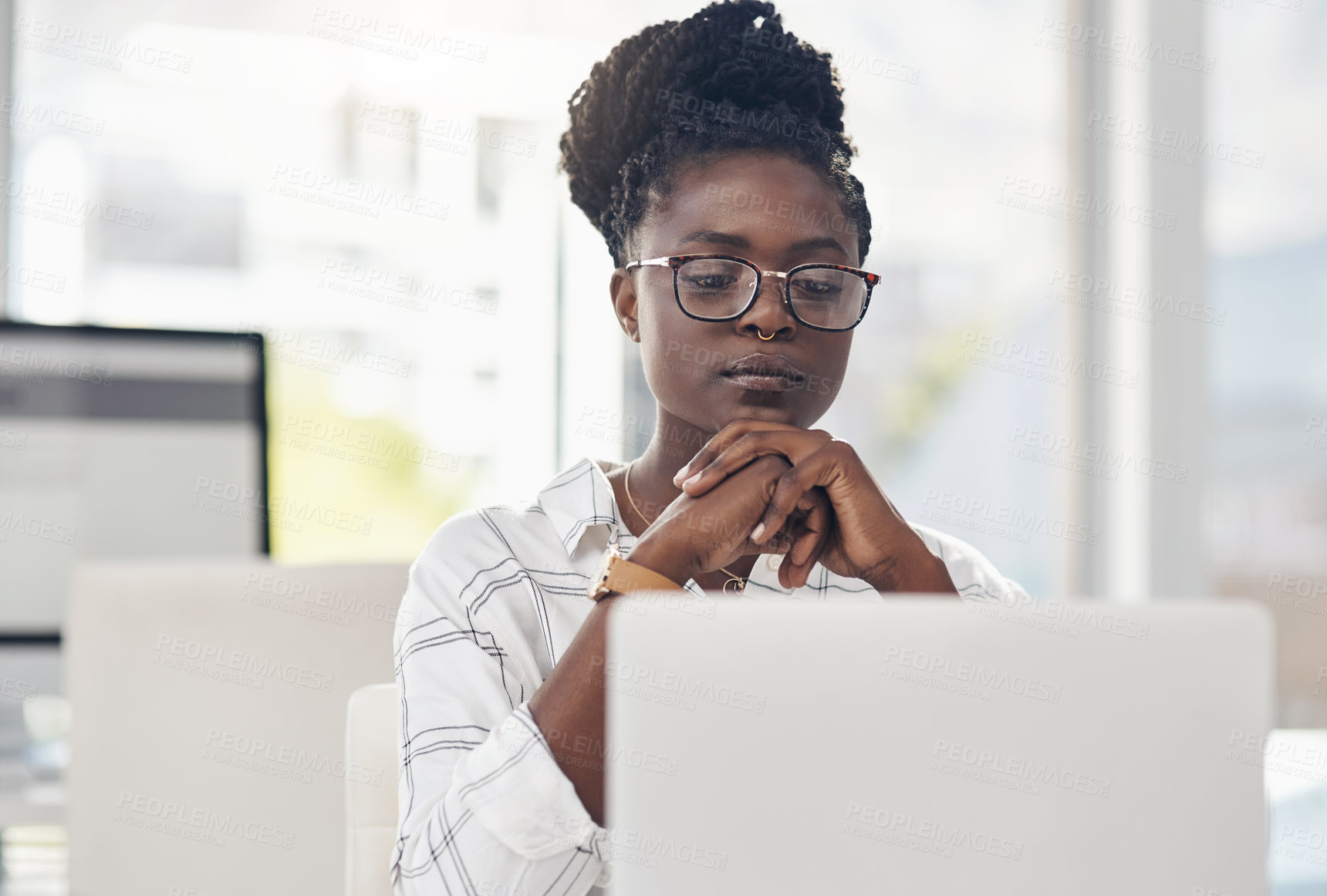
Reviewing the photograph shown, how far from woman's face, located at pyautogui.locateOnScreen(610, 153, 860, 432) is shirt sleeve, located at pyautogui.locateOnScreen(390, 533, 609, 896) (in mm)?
341

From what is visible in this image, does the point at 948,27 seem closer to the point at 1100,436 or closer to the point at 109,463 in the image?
the point at 1100,436

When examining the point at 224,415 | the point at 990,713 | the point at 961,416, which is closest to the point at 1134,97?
the point at 961,416

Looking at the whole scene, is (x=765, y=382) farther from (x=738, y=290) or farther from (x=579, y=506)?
(x=579, y=506)

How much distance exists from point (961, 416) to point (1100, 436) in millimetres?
422

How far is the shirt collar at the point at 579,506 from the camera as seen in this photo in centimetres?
121

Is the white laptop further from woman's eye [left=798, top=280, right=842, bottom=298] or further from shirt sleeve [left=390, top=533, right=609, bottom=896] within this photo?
woman's eye [left=798, top=280, right=842, bottom=298]

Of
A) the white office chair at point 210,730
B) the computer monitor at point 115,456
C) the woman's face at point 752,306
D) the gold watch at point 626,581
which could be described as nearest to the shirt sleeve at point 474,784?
the gold watch at point 626,581

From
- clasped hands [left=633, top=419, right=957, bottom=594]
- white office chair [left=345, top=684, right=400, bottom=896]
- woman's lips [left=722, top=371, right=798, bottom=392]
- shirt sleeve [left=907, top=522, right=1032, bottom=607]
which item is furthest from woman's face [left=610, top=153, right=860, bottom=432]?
white office chair [left=345, top=684, right=400, bottom=896]

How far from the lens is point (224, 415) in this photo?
2.42 meters

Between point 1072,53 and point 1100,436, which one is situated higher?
point 1072,53

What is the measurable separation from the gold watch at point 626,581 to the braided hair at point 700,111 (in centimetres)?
52

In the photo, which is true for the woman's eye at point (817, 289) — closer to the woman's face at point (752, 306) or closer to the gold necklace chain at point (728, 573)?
the woman's face at point (752, 306)

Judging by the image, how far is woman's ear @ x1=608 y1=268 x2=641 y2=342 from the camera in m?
1.32

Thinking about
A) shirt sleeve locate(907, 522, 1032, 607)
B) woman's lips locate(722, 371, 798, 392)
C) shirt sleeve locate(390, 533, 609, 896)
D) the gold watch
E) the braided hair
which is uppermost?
the braided hair
